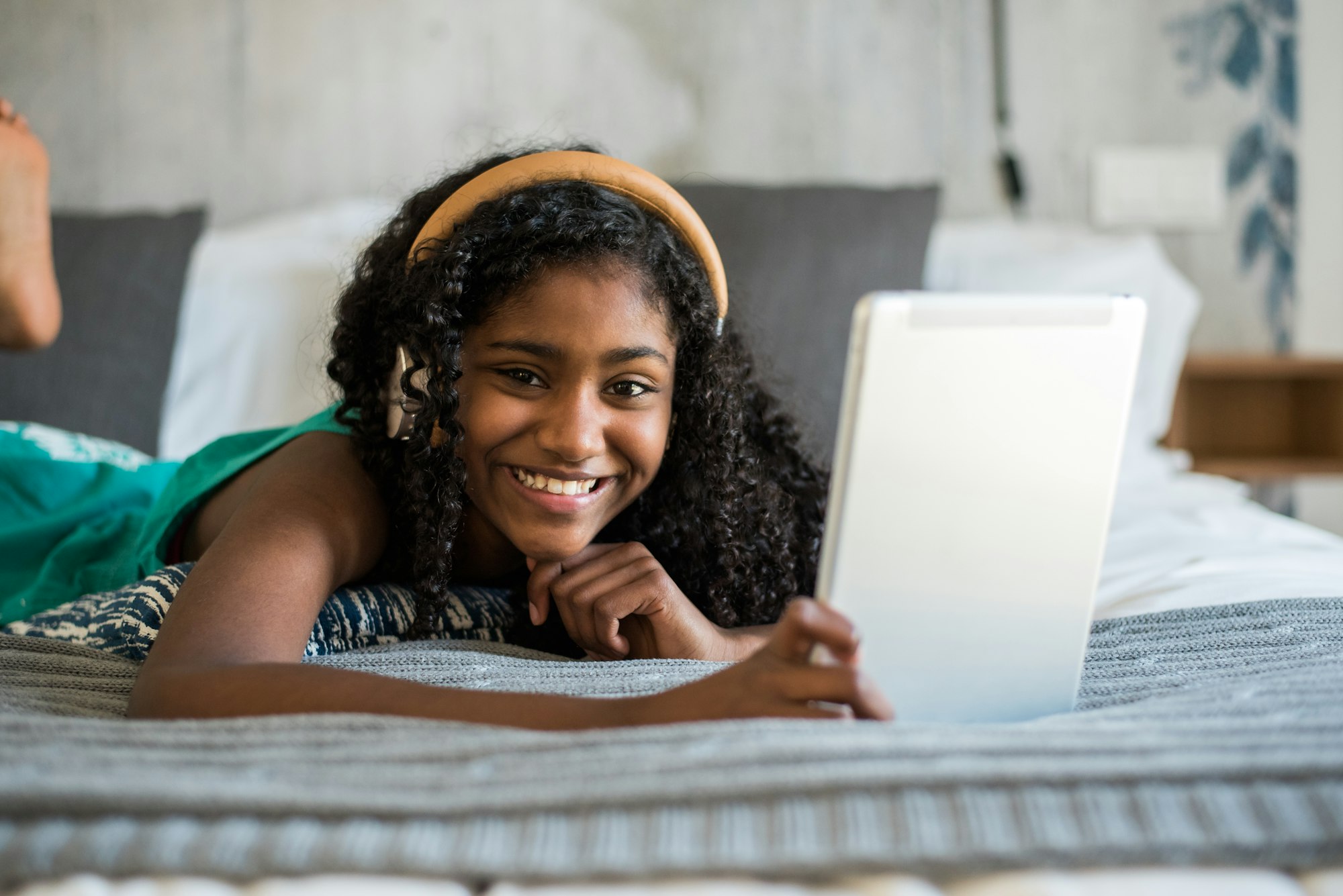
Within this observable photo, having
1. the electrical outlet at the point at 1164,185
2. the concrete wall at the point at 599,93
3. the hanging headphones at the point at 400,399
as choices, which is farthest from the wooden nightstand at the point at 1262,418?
the hanging headphones at the point at 400,399

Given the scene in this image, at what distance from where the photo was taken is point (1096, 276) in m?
2.01

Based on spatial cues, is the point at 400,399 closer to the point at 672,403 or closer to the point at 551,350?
the point at 551,350

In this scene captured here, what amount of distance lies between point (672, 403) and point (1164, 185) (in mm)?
1714

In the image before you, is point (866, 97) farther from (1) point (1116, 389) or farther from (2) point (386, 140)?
(1) point (1116, 389)

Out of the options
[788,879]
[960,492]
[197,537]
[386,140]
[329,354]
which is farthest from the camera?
[386,140]

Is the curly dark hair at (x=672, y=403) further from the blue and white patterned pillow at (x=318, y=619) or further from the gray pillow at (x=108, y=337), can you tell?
the gray pillow at (x=108, y=337)

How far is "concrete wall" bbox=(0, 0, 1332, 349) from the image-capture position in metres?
2.24

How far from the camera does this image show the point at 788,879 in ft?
1.70

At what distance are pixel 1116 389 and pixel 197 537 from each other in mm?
1024

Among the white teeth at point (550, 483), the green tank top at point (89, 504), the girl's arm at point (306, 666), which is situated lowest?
the green tank top at point (89, 504)

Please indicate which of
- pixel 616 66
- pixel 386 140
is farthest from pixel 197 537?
pixel 616 66

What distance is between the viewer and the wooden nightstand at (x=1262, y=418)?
228 centimetres

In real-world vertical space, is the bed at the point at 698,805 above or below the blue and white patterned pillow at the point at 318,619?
above

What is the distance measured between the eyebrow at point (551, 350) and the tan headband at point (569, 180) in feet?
0.50
